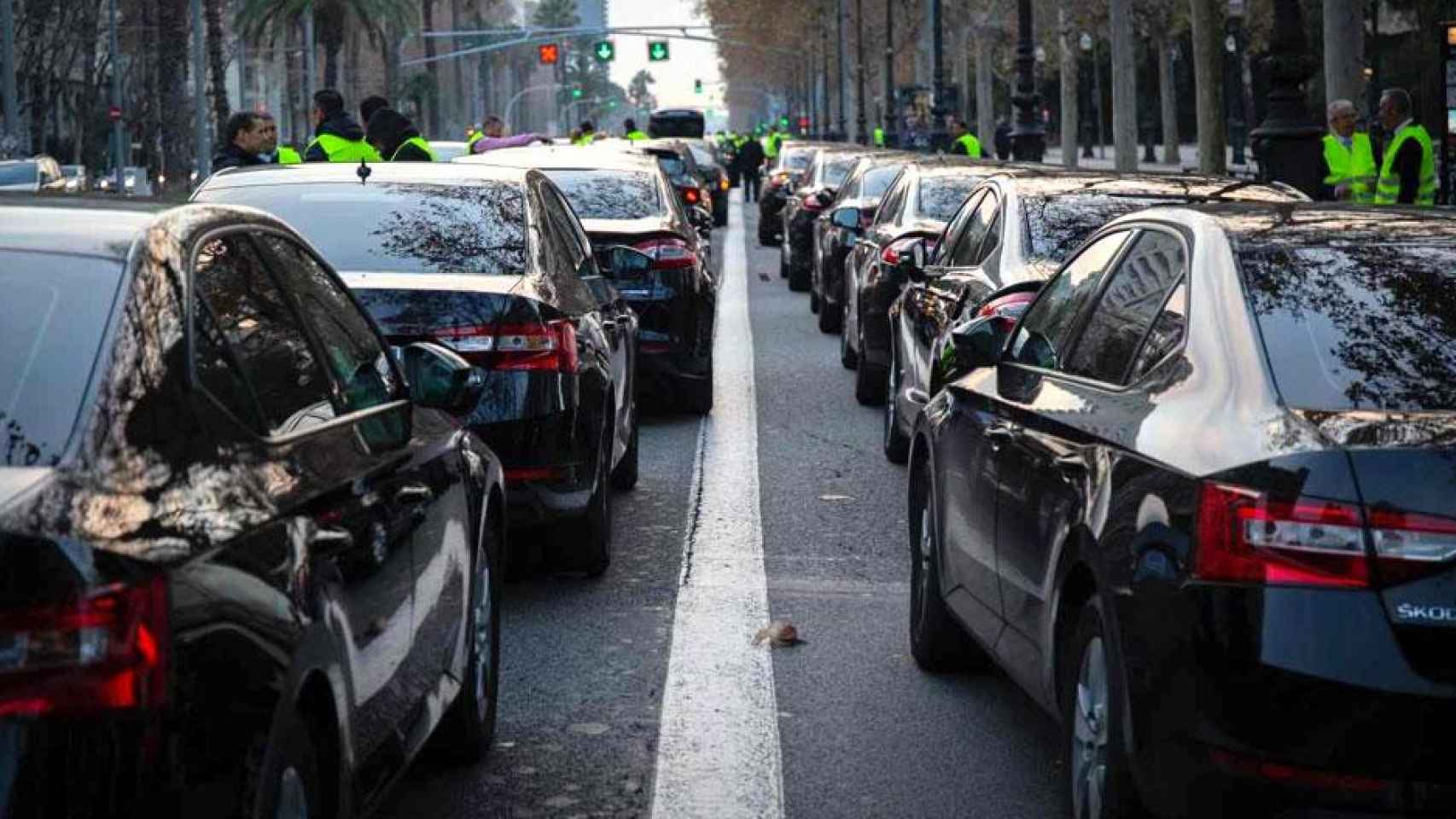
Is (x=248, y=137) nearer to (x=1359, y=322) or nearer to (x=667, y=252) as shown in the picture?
(x=667, y=252)

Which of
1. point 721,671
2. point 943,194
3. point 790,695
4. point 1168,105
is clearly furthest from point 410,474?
point 1168,105

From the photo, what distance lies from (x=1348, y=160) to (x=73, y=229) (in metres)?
19.2

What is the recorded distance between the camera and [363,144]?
703 inches

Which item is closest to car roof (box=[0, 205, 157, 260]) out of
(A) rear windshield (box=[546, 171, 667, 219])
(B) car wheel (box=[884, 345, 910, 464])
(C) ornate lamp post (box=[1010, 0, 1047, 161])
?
(B) car wheel (box=[884, 345, 910, 464])

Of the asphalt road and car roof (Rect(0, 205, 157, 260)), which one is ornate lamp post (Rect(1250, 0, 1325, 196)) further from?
car roof (Rect(0, 205, 157, 260))

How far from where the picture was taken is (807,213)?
28250mm

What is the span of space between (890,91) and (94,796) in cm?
7795

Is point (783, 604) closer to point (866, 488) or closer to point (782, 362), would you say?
point (866, 488)

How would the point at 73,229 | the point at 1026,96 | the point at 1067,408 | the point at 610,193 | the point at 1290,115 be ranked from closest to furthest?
the point at 73,229
the point at 1067,408
the point at 610,193
the point at 1290,115
the point at 1026,96

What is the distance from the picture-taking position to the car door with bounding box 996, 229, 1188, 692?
225 inches

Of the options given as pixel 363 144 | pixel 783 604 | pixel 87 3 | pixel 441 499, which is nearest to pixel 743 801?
pixel 441 499

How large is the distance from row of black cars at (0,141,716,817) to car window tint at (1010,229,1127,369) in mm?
1450

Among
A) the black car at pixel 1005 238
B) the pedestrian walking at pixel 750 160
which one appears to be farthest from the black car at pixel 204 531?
the pedestrian walking at pixel 750 160

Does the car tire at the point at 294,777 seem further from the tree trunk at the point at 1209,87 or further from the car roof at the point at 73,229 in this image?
the tree trunk at the point at 1209,87
